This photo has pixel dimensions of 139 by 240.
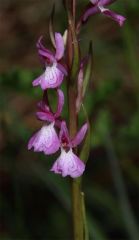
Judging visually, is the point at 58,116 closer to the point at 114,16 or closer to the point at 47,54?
the point at 47,54

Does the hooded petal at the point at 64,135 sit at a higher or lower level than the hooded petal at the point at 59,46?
lower

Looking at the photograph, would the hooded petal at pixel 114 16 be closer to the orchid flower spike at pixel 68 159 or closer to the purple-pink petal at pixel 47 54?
the purple-pink petal at pixel 47 54

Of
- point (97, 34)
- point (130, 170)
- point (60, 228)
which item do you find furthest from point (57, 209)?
point (97, 34)

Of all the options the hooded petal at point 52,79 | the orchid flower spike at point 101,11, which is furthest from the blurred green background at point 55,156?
the hooded petal at point 52,79

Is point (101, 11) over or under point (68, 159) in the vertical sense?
over

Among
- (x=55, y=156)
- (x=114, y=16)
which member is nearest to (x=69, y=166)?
(x=114, y=16)

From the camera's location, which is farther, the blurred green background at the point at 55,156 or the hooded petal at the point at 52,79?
the blurred green background at the point at 55,156

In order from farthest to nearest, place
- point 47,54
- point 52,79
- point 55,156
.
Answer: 1. point 55,156
2. point 47,54
3. point 52,79
